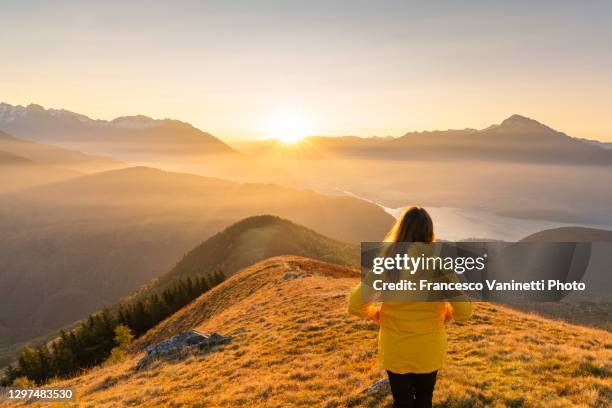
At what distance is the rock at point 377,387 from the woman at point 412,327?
15.4 feet

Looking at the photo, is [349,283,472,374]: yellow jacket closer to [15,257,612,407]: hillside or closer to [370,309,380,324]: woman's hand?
[370,309,380,324]: woman's hand

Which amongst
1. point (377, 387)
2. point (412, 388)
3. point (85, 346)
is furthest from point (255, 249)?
point (412, 388)

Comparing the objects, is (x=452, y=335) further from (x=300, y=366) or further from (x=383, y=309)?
(x=383, y=309)

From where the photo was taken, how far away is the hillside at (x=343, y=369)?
382 inches

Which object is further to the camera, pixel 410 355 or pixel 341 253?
pixel 341 253

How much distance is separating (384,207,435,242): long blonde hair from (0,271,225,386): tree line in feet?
140

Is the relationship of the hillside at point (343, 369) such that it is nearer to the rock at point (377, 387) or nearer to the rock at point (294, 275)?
the rock at point (377, 387)

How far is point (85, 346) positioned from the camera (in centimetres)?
4453

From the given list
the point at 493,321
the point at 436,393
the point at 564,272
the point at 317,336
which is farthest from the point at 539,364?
the point at 564,272

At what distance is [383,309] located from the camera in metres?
5.76

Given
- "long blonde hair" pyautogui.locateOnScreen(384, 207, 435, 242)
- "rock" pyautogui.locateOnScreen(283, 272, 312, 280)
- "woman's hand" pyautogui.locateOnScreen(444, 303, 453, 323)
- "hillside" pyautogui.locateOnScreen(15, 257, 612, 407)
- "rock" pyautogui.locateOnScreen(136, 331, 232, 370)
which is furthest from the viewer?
"rock" pyautogui.locateOnScreen(283, 272, 312, 280)

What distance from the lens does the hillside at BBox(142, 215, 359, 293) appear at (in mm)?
89125

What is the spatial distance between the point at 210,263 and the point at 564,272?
118 meters

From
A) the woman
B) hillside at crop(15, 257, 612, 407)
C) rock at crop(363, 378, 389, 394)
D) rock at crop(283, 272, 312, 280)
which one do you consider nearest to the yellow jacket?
the woman
